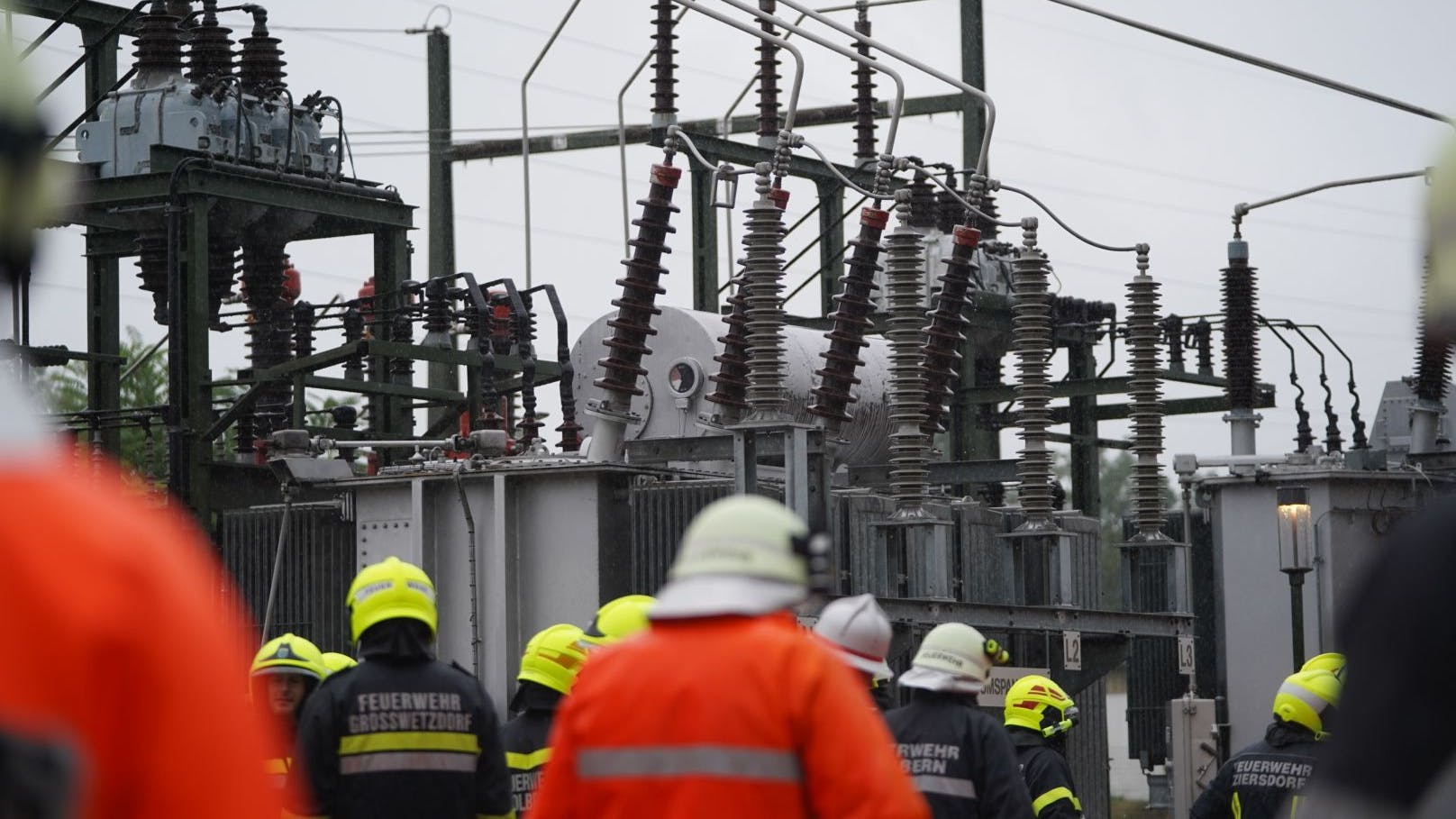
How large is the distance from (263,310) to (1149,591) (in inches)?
291

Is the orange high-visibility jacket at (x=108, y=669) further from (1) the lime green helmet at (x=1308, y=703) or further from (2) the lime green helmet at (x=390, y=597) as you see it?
(1) the lime green helmet at (x=1308, y=703)

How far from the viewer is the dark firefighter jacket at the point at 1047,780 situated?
330 inches

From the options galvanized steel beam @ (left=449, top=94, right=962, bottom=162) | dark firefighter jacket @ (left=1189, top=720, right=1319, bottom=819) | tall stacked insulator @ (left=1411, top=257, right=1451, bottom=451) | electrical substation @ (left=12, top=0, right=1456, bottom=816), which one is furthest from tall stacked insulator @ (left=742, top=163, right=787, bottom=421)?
galvanized steel beam @ (left=449, top=94, right=962, bottom=162)

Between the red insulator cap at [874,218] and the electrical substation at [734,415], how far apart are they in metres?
0.03

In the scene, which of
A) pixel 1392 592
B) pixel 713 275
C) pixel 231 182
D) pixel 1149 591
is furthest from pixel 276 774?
pixel 713 275

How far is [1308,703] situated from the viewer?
7672 millimetres

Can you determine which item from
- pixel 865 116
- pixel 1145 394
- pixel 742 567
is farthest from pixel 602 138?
pixel 742 567

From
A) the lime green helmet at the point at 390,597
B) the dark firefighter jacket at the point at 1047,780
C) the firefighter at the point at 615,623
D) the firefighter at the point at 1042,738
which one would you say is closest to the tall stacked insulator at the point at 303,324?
the firefighter at the point at 1042,738

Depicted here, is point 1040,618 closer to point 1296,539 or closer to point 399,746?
point 1296,539

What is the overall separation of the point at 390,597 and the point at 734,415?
6388mm

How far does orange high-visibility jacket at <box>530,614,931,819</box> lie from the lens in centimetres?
360

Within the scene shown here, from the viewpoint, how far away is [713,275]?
19000 millimetres

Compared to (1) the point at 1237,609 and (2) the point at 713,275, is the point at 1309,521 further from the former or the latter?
(2) the point at 713,275

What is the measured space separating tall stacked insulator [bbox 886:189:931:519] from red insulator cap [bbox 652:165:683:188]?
139 cm
